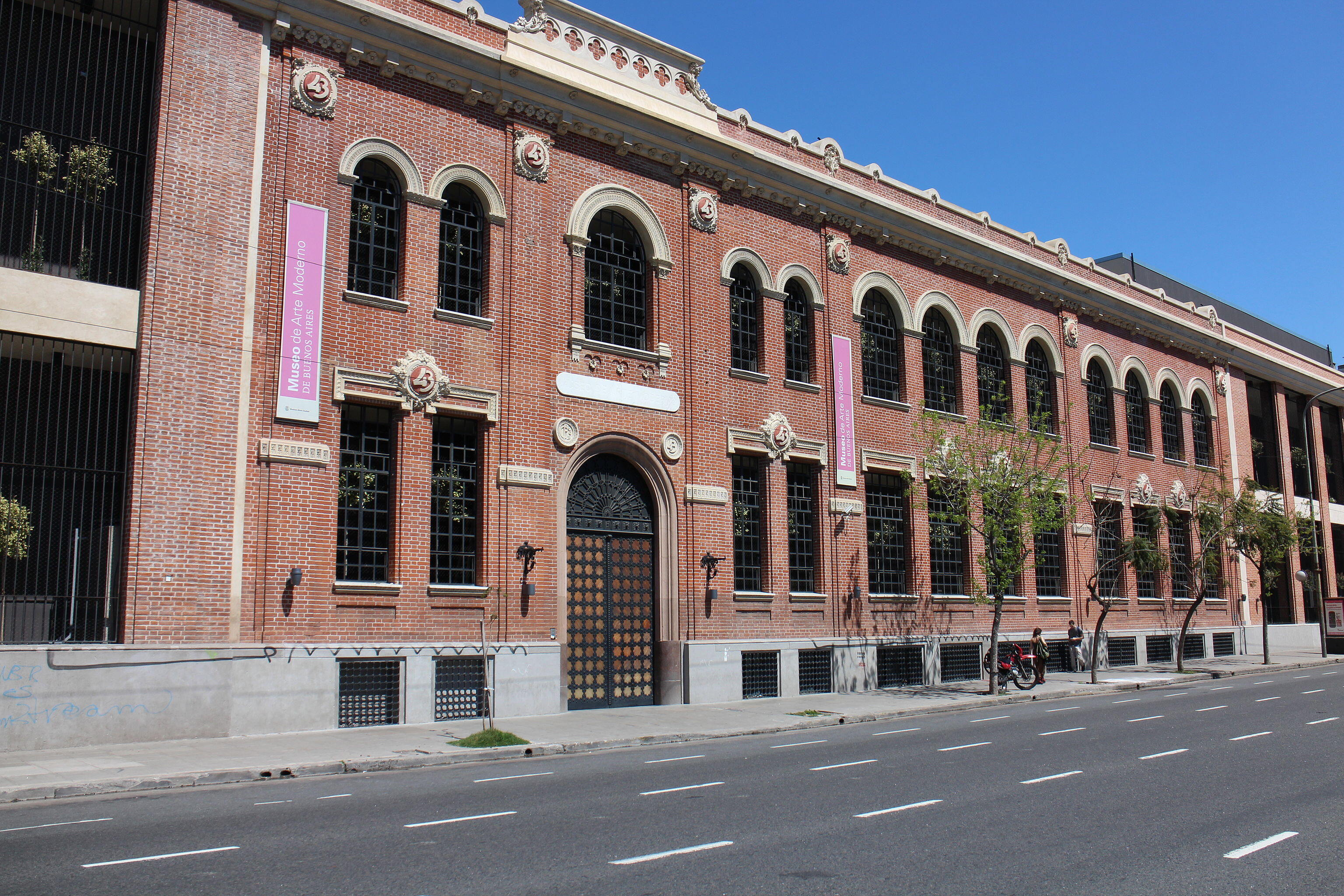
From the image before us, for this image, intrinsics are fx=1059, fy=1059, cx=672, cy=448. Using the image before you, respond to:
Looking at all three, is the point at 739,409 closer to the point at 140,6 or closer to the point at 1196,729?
the point at 1196,729

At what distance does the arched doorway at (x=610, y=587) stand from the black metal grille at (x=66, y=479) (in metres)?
8.24

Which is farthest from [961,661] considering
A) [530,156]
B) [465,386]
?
[530,156]

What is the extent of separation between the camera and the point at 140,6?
708 inches

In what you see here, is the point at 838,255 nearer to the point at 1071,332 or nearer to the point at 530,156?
the point at 530,156

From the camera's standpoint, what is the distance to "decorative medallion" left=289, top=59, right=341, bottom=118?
18.5 metres

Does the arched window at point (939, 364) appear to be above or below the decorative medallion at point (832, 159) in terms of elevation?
below

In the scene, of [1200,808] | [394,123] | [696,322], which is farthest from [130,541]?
[1200,808]

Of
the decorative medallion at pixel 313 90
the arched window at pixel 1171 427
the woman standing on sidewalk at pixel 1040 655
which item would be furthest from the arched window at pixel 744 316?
the arched window at pixel 1171 427

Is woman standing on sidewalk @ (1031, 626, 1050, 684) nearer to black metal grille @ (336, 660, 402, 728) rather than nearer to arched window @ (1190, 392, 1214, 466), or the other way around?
black metal grille @ (336, 660, 402, 728)

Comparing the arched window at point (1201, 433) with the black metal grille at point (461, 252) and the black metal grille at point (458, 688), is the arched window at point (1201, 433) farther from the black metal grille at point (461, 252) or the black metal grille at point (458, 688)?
the black metal grille at point (458, 688)

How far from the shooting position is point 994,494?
25.2m

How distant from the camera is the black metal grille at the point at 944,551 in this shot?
1117 inches

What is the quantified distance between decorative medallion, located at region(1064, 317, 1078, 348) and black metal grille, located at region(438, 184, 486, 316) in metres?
20.9

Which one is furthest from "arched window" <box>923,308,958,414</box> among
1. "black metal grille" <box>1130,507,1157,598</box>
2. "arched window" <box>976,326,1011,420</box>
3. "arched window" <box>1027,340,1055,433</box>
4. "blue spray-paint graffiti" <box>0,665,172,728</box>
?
"blue spray-paint graffiti" <box>0,665,172,728</box>
